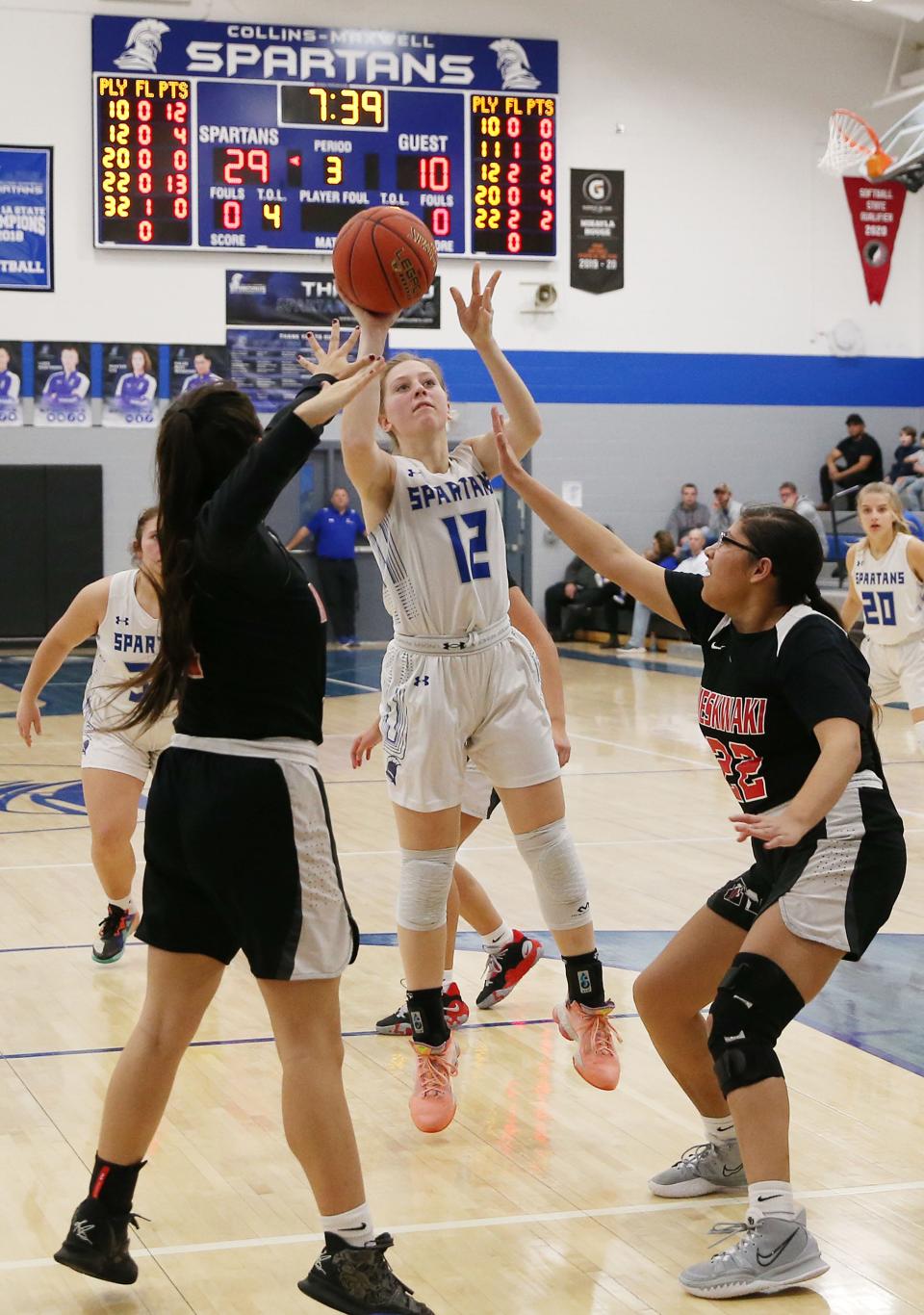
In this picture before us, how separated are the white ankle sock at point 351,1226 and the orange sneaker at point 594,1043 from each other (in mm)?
1164

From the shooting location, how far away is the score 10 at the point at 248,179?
17.6 metres

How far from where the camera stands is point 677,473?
1992 centimetres

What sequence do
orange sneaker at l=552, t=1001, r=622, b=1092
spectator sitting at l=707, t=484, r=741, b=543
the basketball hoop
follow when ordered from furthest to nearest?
spectator sitting at l=707, t=484, r=741, b=543 → the basketball hoop → orange sneaker at l=552, t=1001, r=622, b=1092

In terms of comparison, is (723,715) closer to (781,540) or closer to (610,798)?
(781,540)

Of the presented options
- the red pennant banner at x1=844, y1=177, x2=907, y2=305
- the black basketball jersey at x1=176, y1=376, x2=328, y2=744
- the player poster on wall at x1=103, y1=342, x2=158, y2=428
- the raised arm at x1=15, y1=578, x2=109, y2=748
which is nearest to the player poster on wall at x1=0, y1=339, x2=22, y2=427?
the player poster on wall at x1=103, y1=342, x2=158, y2=428

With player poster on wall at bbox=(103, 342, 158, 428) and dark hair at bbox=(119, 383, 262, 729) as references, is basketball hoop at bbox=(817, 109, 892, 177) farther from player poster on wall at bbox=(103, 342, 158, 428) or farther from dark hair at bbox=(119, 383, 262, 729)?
dark hair at bbox=(119, 383, 262, 729)

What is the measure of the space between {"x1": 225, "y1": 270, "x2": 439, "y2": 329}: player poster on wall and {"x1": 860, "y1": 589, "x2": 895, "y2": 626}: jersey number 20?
1044cm

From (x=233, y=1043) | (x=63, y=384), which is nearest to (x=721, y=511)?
(x=63, y=384)

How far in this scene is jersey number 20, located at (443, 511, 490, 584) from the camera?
3.99 metres

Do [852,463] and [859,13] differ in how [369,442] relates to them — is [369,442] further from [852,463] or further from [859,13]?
[859,13]

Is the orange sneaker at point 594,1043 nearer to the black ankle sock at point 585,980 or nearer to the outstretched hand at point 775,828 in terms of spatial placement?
the black ankle sock at point 585,980

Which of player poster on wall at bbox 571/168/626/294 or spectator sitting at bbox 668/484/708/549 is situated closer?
spectator sitting at bbox 668/484/708/549

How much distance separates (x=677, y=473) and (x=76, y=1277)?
1748 centimetres

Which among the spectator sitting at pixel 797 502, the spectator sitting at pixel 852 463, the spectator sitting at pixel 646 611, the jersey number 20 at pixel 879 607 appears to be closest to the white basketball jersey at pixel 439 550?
the jersey number 20 at pixel 879 607
